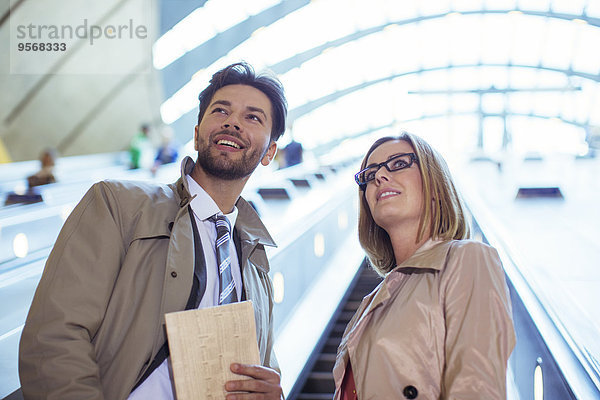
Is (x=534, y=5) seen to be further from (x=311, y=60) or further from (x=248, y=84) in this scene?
(x=248, y=84)

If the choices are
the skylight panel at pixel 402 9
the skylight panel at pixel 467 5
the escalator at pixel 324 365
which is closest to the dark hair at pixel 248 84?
the escalator at pixel 324 365

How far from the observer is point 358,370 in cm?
214

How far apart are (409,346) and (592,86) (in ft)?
157

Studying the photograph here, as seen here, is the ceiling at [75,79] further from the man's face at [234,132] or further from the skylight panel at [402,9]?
the skylight panel at [402,9]

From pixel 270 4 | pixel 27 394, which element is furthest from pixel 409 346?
pixel 270 4

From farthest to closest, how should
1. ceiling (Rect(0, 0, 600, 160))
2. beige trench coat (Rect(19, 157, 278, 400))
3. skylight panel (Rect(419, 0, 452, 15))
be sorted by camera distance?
skylight panel (Rect(419, 0, 452, 15)) < ceiling (Rect(0, 0, 600, 160)) < beige trench coat (Rect(19, 157, 278, 400))

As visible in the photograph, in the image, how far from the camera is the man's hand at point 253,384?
1.93 meters

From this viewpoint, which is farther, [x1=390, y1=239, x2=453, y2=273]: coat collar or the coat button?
[x1=390, y1=239, x2=453, y2=273]: coat collar

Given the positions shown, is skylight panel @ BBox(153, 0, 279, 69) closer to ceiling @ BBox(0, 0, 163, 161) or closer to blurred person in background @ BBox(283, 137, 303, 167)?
ceiling @ BBox(0, 0, 163, 161)

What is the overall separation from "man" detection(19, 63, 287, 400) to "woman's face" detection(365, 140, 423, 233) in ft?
1.99

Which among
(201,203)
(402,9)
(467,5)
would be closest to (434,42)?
(467,5)

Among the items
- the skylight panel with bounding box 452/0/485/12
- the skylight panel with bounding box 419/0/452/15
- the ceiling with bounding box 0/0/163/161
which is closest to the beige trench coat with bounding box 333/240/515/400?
the ceiling with bounding box 0/0/163/161

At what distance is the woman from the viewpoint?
73.9 inches

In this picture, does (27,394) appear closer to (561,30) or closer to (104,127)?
(104,127)
